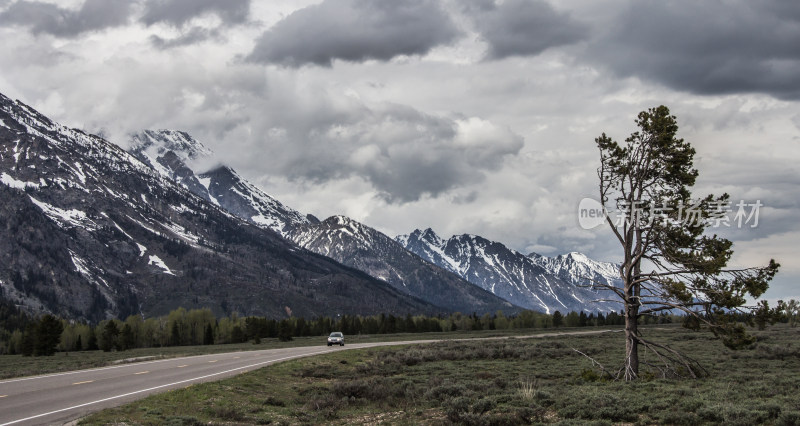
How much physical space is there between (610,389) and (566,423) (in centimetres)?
649

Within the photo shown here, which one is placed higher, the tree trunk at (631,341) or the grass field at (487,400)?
the tree trunk at (631,341)

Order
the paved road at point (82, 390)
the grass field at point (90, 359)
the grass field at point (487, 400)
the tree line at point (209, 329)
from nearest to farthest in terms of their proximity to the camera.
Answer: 1. the grass field at point (487, 400)
2. the paved road at point (82, 390)
3. the grass field at point (90, 359)
4. the tree line at point (209, 329)

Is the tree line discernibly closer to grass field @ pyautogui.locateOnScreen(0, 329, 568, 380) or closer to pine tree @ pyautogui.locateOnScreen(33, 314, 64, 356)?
pine tree @ pyautogui.locateOnScreen(33, 314, 64, 356)

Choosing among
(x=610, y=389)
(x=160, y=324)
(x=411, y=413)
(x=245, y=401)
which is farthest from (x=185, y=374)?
(x=160, y=324)

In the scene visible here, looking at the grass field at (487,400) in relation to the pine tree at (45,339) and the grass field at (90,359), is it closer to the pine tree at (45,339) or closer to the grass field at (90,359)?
the grass field at (90,359)

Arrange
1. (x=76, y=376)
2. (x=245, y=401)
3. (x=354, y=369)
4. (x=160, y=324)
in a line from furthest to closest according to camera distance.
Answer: (x=160, y=324) < (x=354, y=369) < (x=76, y=376) < (x=245, y=401)

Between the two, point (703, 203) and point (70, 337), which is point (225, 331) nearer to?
point (70, 337)

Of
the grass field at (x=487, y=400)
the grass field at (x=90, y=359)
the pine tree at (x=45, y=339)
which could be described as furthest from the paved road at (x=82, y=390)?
the pine tree at (x=45, y=339)

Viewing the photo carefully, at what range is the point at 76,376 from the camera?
30.4m

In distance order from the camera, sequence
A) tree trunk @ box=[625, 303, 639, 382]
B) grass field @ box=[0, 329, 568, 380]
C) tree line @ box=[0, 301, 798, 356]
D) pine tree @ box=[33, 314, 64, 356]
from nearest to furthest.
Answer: tree trunk @ box=[625, 303, 639, 382] < grass field @ box=[0, 329, 568, 380] < pine tree @ box=[33, 314, 64, 356] < tree line @ box=[0, 301, 798, 356]

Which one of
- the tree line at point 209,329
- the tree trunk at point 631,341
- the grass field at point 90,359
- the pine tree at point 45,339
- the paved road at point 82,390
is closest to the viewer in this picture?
the paved road at point 82,390

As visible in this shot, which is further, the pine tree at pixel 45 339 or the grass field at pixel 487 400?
the pine tree at pixel 45 339

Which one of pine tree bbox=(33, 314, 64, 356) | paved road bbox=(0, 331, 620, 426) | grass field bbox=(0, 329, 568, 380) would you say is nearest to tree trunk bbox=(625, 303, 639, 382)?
paved road bbox=(0, 331, 620, 426)

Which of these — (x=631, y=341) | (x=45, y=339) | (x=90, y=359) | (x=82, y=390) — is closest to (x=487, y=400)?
(x=631, y=341)
